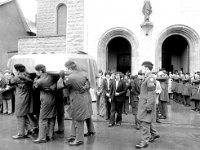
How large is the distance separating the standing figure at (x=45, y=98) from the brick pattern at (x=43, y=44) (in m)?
8.91

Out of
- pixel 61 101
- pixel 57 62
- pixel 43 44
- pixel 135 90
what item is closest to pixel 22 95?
pixel 61 101

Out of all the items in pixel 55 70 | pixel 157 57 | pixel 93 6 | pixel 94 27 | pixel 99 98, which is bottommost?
pixel 99 98

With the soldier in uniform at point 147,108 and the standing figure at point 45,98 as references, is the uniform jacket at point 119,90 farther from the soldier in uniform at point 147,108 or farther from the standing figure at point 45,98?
the standing figure at point 45,98

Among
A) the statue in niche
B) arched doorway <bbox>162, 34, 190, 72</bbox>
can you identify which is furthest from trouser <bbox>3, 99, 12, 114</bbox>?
arched doorway <bbox>162, 34, 190, 72</bbox>

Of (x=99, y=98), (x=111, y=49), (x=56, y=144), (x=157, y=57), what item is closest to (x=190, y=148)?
(x=56, y=144)

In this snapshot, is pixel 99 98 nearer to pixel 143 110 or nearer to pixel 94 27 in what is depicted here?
pixel 143 110

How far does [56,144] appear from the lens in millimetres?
5453

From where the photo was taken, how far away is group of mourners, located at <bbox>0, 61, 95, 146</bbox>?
5.39 m

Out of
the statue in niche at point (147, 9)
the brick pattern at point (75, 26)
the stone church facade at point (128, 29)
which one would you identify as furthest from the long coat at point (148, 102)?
the brick pattern at point (75, 26)

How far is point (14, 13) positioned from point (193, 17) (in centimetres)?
1707

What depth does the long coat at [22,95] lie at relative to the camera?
582cm

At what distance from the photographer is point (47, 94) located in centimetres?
564

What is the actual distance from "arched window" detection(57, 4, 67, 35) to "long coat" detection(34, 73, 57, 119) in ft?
46.4

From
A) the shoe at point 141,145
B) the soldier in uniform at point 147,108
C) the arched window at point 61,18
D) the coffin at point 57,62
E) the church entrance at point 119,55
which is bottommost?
the shoe at point 141,145
